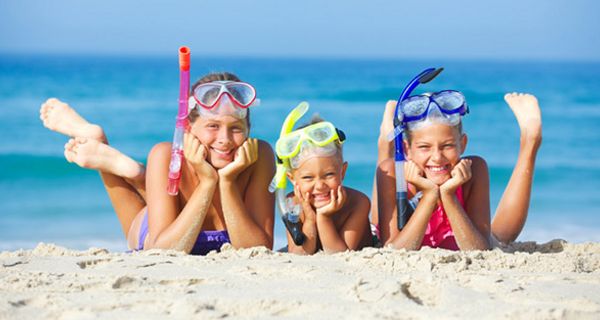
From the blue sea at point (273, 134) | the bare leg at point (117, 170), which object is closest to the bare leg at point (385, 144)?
the bare leg at point (117, 170)

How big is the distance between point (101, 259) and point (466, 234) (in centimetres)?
204

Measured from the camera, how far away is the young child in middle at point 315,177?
5.44 m

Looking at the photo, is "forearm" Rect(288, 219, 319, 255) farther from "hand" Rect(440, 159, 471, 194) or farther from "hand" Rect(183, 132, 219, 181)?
"hand" Rect(440, 159, 471, 194)

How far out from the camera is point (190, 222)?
5.48 meters

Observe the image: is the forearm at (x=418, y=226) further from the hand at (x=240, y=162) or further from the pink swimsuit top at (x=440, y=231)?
the hand at (x=240, y=162)

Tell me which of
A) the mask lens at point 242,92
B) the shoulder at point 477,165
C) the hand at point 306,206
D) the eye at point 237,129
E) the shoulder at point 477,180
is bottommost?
the hand at point 306,206

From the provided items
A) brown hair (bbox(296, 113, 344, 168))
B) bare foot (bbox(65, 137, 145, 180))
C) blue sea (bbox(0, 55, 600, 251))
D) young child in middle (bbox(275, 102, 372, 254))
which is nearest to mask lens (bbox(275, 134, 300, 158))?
young child in middle (bbox(275, 102, 372, 254))

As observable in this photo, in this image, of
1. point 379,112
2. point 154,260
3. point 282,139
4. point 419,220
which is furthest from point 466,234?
point 379,112

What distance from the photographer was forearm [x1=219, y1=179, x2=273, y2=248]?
548 cm

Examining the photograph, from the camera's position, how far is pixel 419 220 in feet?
18.0

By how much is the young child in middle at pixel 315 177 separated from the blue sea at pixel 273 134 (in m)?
3.13

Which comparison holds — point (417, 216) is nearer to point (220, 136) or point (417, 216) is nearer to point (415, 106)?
point (415, 106)

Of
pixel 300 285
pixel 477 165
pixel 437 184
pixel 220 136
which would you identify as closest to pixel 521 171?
pixel 477 165

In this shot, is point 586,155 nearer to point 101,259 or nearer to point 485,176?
point 485,176
